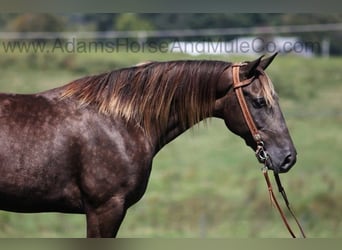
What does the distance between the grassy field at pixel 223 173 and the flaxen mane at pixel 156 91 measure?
5.84 m

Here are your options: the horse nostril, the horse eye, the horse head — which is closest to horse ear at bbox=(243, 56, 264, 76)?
the horse head

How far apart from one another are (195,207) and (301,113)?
4409 millimetres

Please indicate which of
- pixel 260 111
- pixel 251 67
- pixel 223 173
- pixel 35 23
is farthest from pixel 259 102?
pixel 35 23

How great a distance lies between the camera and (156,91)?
3.71 metres

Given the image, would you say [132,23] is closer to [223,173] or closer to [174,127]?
[223,173]

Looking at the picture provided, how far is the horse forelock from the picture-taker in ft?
12.0

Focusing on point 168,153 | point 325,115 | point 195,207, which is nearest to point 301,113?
point 325,115

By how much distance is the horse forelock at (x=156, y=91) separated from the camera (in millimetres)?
3670

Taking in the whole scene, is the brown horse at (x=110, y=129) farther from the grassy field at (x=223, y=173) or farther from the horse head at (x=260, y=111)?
the grassy field at (x=223, y=173)

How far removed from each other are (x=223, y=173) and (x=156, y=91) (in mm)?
8933

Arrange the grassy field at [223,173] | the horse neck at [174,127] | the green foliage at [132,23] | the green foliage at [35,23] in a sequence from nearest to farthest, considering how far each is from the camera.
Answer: the horse neck at [174,127], the grassy field at [223,173], the green foliage at [35,23], the green foliage at [132,23]

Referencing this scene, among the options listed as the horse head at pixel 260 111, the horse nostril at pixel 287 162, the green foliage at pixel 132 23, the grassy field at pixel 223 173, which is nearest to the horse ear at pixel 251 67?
the horse head at pixel 260 111

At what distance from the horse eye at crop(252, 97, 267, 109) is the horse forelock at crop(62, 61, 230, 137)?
0.68ft

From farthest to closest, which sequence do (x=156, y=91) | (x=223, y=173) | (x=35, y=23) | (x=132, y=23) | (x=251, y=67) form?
1. (x=132, y=23)
2. (x=35, y=23)
3. (x=223, y=173)
4. (x=156, y=91)
5. (x=251, y=67)
